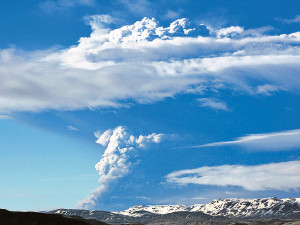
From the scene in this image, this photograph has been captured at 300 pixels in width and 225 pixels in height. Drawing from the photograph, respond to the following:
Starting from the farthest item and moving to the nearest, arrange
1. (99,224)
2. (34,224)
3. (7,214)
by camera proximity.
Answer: (99,224) → (7,214) → (34,224)

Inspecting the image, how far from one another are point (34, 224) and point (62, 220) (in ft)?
17.7

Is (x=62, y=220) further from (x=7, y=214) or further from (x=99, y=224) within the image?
(x=99, y=224)

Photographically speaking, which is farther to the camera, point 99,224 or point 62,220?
point 99,224

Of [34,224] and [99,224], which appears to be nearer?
[34,224]

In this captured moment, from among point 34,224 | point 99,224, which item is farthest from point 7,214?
point 99,224

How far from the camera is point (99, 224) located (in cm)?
19062

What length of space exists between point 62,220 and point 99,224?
4541 inches

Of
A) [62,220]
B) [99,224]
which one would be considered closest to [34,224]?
[62,220]

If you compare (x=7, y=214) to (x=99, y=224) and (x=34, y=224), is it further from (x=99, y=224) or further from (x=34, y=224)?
(x=99, y=224)

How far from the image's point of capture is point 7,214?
84.1 metres

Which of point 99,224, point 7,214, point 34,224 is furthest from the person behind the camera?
point 99,224

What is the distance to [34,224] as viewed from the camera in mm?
78750

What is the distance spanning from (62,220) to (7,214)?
13.1 m

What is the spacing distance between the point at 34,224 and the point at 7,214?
897 centimetres
